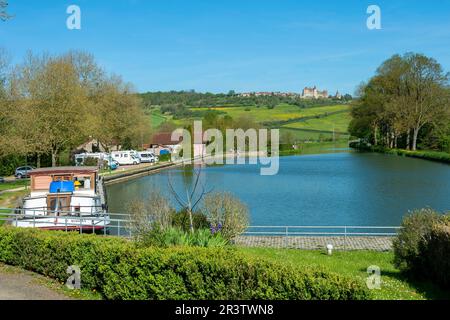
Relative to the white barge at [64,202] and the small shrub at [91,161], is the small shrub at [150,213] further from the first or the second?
the small shrub at [91,161]

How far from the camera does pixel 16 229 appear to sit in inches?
525

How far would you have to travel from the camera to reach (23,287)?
10.9 meters

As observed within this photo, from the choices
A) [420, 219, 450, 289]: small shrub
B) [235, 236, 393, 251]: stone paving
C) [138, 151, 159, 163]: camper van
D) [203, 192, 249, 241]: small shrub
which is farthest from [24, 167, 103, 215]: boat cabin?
[138, 151, 159, 163]: camper van

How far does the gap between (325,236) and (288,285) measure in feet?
51.2

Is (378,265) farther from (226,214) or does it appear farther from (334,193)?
(334,193)

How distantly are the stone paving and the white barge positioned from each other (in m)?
6.05

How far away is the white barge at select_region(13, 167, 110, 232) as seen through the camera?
21406 millimetres

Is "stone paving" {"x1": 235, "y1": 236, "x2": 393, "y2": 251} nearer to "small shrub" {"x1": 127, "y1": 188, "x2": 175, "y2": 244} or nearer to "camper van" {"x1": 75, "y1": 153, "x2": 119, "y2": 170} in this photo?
"small shrub" {"x1": 127, "y1": 188, "x2": 175, "y2": 244}

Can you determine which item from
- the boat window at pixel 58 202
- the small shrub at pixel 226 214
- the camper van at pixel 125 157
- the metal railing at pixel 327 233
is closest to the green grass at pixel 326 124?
the camper van at pixel 125 157

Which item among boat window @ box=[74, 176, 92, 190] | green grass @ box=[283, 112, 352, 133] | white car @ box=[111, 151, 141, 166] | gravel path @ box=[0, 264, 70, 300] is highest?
green grass @ box=[283, 112, 352, 133]

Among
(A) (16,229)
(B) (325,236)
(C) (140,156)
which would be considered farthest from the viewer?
(C) (140,156)
